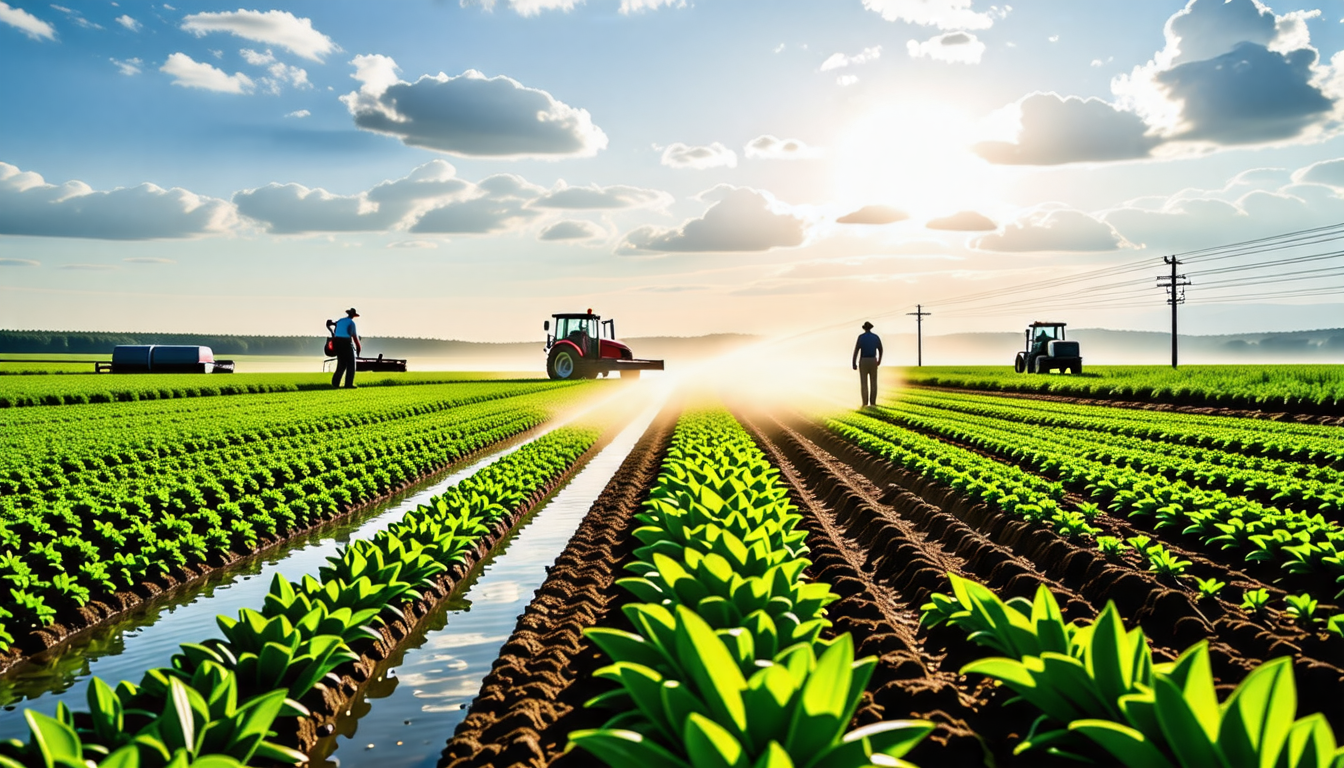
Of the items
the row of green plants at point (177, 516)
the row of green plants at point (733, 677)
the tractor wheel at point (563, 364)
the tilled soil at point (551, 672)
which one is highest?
the tractor wheel at point (563, 364)

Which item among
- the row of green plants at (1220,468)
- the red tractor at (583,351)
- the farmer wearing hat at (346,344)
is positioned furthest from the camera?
the red tractor at (583,351)

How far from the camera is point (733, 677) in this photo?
9.55ft

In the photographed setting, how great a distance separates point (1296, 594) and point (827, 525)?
3.87 m

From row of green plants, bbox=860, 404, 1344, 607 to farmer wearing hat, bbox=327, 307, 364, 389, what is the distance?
63.9ft

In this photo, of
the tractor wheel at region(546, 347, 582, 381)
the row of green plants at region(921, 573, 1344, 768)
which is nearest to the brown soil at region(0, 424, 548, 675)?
the row of green plants at region(921, 573, 1344, 768)

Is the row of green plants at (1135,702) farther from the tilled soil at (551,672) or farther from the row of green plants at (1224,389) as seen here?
the row of green plants at (1224,389)

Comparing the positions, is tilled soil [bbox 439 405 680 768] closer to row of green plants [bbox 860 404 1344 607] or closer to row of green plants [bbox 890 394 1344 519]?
row of green plants [bbox 860 404 1344 607]

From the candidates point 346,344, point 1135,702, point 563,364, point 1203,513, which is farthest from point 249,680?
point 563,364

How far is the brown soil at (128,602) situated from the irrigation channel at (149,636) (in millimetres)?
45

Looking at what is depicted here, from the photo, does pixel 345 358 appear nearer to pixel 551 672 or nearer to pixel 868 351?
pixel 868 351

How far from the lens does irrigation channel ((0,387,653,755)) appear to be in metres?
4.85

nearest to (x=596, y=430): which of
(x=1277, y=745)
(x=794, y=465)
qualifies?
(x=794, y=465)

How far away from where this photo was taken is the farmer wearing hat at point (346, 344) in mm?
26156

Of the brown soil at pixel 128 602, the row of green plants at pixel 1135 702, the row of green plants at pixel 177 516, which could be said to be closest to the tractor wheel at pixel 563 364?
the row of green plants at pixel 177 516
